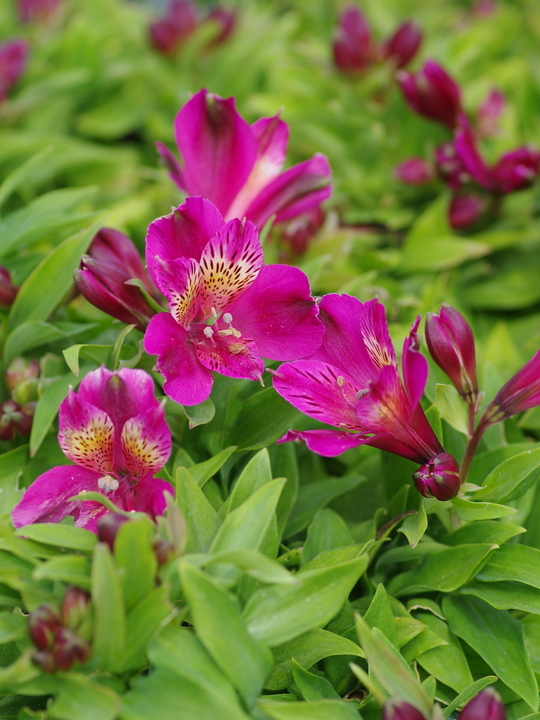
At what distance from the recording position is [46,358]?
985 mm

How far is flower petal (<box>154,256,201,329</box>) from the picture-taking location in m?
0.75

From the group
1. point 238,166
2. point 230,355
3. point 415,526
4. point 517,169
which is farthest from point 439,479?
point 517,169

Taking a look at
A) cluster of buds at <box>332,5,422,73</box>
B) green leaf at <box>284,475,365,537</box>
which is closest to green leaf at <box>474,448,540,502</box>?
green leaf at <box>284,475,365,537</box>

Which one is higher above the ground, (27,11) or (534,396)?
(27,11)

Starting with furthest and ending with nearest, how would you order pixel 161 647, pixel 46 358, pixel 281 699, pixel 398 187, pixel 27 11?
pixel 27 11 → pixel 398 187 → pixel 46 358 → pixel 281 699 → pixel 161 647

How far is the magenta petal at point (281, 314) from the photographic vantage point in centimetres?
80

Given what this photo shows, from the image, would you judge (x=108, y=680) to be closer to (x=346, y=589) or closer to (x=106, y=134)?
(x=346, y=589)

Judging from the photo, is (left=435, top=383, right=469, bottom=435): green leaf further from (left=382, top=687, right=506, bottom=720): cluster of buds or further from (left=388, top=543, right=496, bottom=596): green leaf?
(left=382, top=687, right=506, bottom=720): cluster of buds

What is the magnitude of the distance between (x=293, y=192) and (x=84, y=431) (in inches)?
18.2

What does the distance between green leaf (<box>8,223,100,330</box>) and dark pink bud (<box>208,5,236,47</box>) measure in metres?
1.18

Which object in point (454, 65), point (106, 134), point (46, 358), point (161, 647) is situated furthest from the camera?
point (454, 65)

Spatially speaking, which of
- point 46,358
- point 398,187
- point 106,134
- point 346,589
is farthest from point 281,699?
point 106,134

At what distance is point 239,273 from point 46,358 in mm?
347

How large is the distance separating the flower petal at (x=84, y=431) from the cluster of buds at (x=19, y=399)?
225 millimetres
